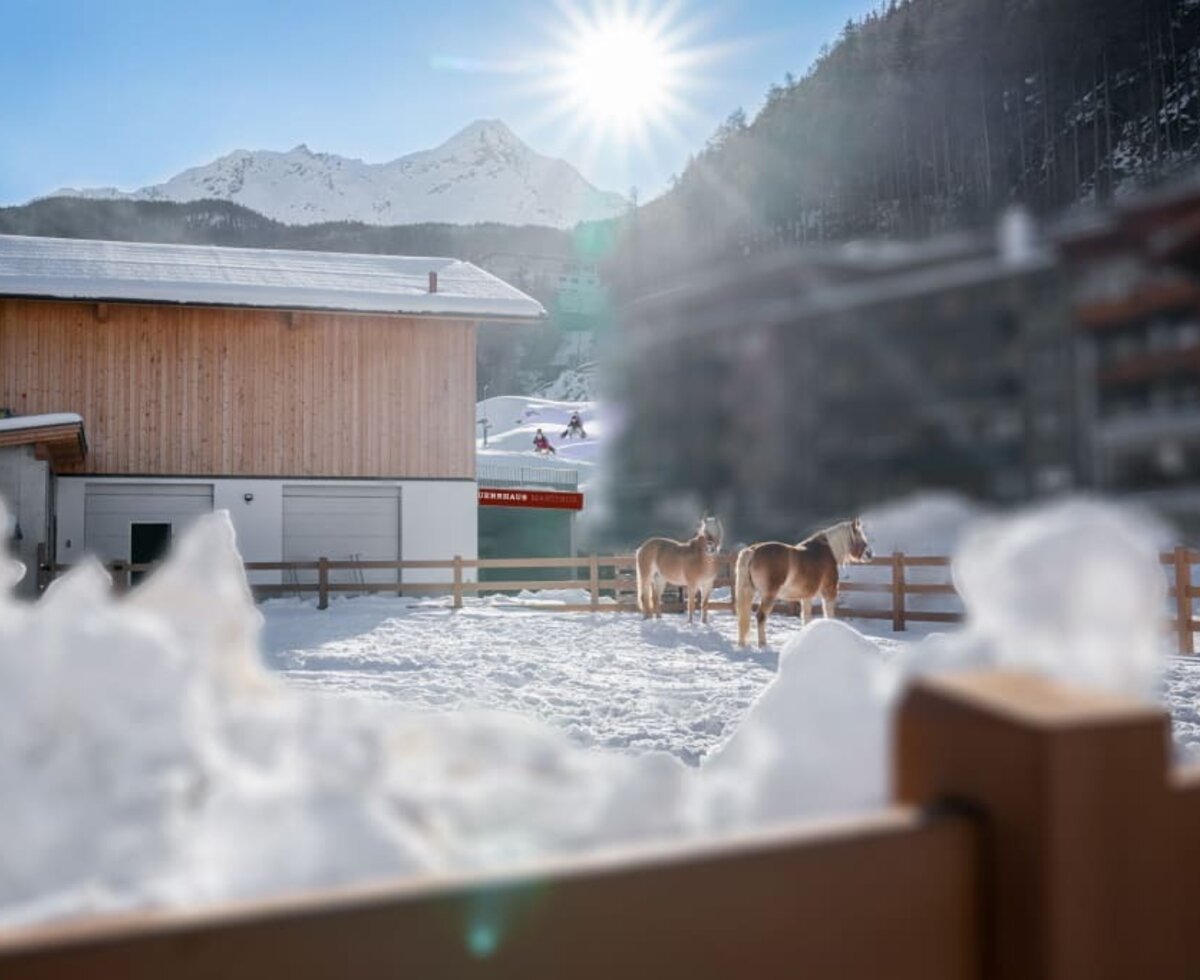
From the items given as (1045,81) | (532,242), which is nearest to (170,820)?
(532,242)

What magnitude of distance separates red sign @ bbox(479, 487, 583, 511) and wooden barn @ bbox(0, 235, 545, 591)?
0.53m

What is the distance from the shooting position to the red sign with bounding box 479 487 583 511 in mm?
11148

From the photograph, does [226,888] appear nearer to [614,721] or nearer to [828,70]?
[828,70]

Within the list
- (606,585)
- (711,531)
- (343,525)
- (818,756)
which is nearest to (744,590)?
(606,585)

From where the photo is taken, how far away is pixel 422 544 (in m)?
15.8

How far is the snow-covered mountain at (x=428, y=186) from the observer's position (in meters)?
1.24

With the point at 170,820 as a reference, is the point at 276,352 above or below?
above

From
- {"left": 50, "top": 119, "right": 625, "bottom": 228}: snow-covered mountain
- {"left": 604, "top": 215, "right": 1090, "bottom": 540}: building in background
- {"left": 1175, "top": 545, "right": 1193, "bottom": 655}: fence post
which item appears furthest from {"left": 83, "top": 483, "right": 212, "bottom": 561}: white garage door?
{"left": 604, "top": 215, "right": 1090, "bottom": 540}: building in background

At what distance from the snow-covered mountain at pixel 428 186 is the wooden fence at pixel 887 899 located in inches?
27.9

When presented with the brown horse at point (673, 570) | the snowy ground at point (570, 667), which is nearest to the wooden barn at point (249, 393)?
the snowy ground at point (570, 667)

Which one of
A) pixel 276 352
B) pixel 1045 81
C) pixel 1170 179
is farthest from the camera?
pixel 276 352

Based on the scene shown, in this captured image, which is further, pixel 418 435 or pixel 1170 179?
pixel 418 435

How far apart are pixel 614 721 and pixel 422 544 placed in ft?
36.1

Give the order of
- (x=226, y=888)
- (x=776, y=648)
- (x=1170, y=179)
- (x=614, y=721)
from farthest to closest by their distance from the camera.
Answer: (x=776, y=648) < (x=614, y=721) < (x=1170, y=179) < (x=226, y=888)
